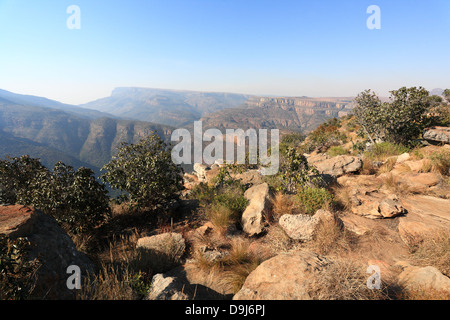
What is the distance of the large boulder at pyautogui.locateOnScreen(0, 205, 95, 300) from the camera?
3.36 metres

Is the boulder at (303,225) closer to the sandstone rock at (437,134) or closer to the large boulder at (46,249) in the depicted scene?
the large boulder at (46,249)

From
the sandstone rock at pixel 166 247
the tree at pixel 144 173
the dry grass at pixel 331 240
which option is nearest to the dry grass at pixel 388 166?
the dry grass at pixel 331 240

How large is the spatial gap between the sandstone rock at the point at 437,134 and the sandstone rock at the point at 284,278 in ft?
37.2

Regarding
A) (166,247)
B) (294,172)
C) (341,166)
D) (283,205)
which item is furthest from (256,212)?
(341,166)

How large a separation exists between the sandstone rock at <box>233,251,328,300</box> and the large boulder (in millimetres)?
3238

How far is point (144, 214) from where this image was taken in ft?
25.3

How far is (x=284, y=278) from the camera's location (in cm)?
312

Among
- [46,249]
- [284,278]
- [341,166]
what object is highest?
[341,166]

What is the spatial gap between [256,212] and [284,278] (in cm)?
277

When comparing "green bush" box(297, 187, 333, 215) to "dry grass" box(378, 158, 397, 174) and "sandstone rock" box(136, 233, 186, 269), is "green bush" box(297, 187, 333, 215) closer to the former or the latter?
"sandstone rock" box(136, 233, 186, 269)

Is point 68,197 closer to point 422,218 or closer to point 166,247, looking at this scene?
point 166,247

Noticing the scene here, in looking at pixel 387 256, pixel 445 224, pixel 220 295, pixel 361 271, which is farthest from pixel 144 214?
pixel 445 224
